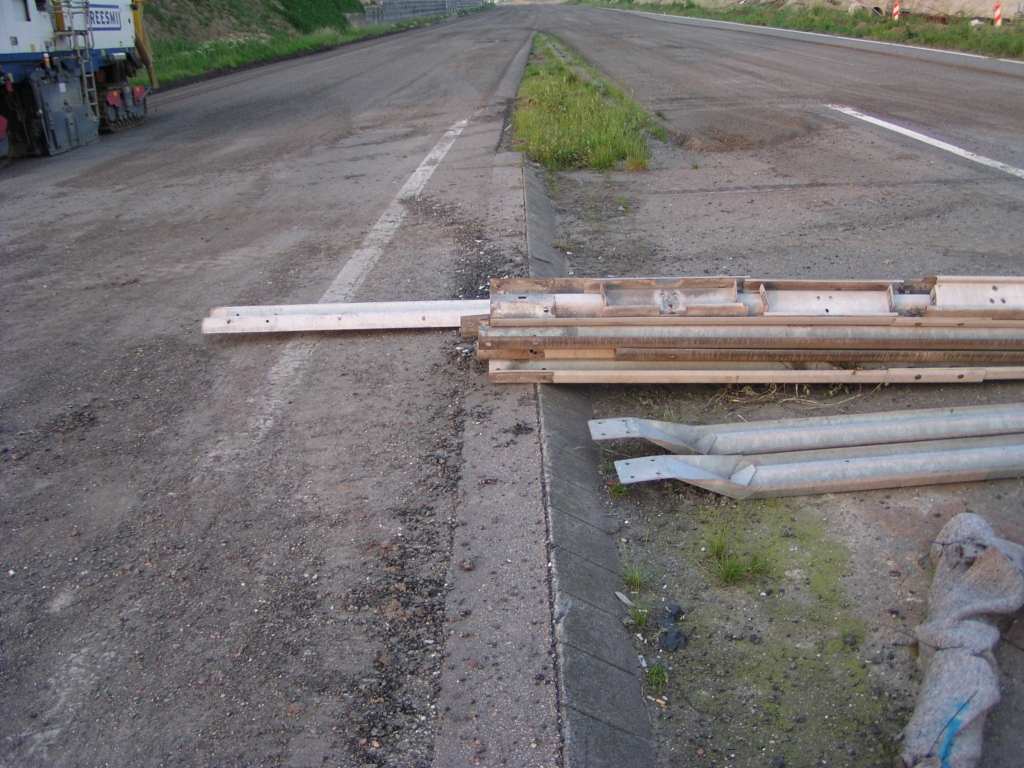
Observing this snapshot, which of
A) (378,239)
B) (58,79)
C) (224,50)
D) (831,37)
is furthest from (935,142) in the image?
(224,50)

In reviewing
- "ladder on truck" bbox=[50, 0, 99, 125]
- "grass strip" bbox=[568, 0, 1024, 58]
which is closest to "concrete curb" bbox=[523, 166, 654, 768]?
"ladder on truck" bbox=[50, 0, 99, 125]

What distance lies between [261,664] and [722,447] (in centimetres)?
206

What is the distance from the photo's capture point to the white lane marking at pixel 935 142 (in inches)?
318

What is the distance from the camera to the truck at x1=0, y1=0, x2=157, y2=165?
10883 millimetres

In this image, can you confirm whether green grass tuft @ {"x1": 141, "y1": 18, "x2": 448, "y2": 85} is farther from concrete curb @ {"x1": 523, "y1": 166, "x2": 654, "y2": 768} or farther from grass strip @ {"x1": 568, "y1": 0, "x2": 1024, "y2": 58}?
concrete curb @ {"x1": 523, "y1": 166, "x2": 654, "y2": 768}

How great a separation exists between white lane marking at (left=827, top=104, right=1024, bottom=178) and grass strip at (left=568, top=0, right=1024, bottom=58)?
30.6 ft

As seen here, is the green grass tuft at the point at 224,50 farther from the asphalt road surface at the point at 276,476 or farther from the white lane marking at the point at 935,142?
the white lane marking at the point at 935,142

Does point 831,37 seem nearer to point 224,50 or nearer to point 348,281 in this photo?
point 224,50

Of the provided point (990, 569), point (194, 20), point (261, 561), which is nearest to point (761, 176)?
point (990, 569)

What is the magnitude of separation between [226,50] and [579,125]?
72.2 ft

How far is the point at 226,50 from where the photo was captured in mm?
27547

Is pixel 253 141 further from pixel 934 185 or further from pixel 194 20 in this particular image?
pixel 194 20

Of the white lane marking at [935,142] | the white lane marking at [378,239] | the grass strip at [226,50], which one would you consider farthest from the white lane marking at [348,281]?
the grass strip at [226,50]

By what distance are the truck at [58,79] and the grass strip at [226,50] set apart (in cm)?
643
